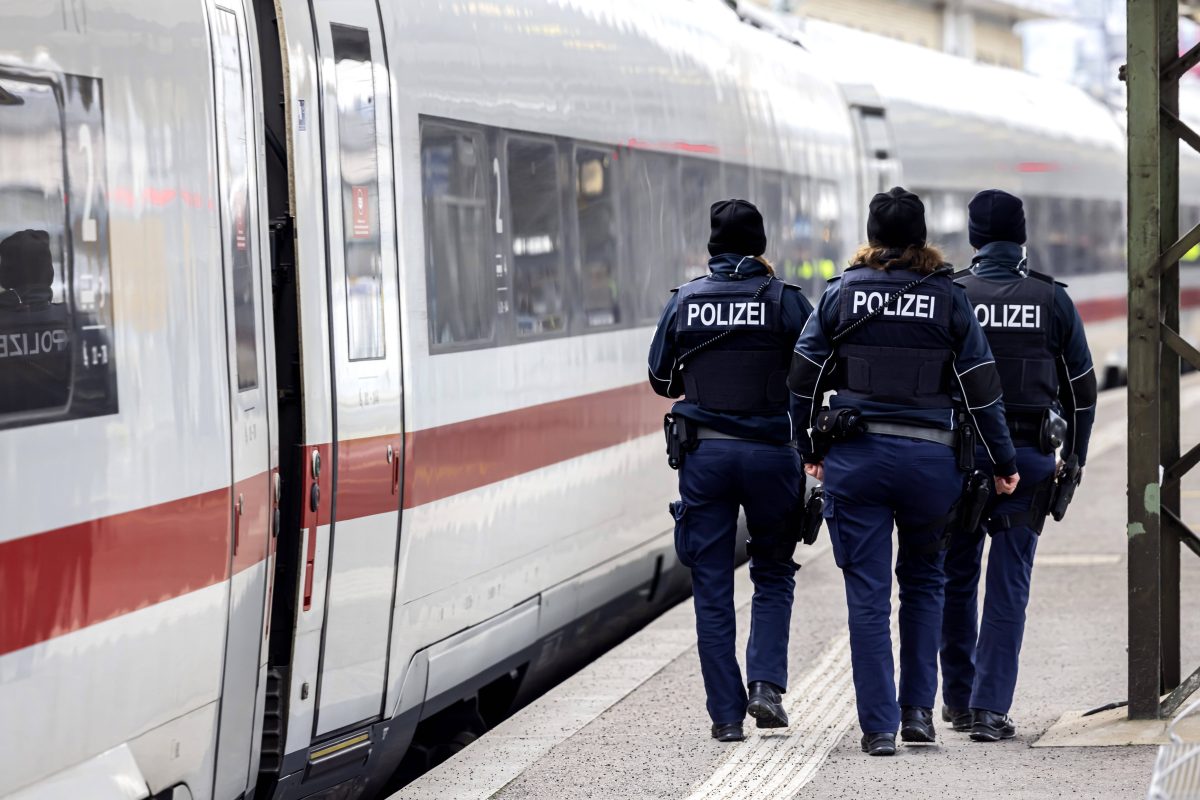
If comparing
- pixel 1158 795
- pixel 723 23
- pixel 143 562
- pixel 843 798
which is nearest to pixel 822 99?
pixel 723 23

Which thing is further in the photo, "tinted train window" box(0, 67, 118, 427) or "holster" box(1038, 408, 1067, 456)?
"holster" box(1038, 408, 1067, 456)

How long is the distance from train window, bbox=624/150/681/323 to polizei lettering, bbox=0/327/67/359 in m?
4.93

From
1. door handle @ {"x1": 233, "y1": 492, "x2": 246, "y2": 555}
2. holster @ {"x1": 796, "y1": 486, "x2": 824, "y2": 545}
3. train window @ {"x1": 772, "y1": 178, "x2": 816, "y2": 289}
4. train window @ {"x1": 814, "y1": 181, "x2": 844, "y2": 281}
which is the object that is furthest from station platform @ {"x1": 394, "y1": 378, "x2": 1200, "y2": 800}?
train window @ {"x1": 814, "y1": 181, "x2": 844, "y2": 281}

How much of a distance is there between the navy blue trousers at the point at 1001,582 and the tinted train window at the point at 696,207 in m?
3.71

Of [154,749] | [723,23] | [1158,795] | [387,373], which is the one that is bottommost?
[154,749]

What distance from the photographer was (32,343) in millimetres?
4281

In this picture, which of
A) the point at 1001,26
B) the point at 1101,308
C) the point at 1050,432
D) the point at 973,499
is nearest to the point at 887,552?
the point at 973,499

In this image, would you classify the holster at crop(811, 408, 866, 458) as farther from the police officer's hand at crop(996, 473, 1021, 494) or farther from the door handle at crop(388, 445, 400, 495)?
the door handle at crop(388, 445, 400, 495)

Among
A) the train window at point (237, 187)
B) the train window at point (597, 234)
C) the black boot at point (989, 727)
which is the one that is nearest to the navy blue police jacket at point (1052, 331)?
the black boot at point (989, 727)

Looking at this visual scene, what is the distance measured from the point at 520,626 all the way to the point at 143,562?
3021 mm

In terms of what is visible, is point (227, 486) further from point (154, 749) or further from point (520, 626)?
point (520, 626)

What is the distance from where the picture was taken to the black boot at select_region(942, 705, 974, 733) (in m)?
6.69

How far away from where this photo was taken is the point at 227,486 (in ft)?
16.7

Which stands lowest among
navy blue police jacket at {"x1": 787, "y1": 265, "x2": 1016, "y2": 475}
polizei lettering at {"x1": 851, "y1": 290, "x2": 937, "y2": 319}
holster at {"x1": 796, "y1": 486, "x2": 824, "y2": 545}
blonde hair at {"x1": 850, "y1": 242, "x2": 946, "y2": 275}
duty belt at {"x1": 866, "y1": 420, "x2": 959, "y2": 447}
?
holster at {"x1": 796, "y1": 486, "x2": 824, "y2": 545}
